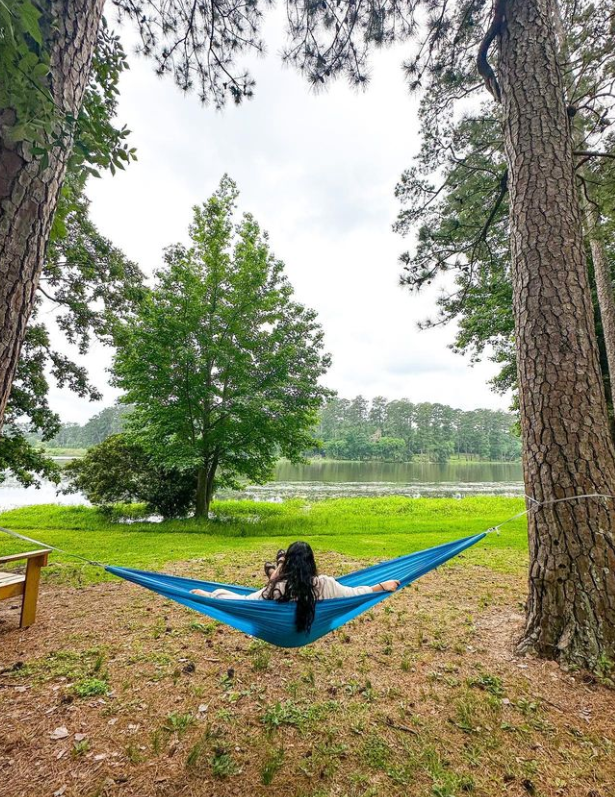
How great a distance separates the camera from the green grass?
173 inches

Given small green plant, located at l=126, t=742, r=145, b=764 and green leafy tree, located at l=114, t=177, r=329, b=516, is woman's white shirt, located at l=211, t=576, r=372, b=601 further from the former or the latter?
green leafy tree, located at l=114, t=177, r=329, b=516

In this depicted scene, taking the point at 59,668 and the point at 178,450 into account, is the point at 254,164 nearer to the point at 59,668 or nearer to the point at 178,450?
the point at 178,450

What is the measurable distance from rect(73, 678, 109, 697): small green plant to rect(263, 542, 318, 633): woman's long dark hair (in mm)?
883

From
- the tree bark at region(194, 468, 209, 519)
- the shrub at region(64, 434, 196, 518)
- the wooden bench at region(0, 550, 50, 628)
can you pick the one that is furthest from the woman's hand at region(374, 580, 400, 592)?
the shrub at region(64, 434, 196, 518)

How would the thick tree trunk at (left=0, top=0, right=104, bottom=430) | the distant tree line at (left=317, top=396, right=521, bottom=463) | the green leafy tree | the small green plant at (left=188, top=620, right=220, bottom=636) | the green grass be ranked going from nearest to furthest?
the thick tree trunk at (left=0, top=0, right=104, bottom=430) < the small green plant at (left=188, top=620, right=220, bottom=636) < the green grass < the green leafy tree < the distant tree line at (left=317, top=396, right=521, bottom=463)

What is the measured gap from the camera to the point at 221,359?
6676mm

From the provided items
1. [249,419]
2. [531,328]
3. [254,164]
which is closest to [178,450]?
[249,419]

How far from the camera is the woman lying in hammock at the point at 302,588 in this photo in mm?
1728

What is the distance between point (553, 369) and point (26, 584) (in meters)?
3.75

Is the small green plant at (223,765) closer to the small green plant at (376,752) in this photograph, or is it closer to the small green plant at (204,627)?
the small green plant at (376,752)

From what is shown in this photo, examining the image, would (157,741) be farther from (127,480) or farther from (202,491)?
(127,480)

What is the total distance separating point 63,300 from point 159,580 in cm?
562

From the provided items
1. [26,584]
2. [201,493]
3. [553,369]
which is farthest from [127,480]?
[553,369]

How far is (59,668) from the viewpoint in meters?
1.95
